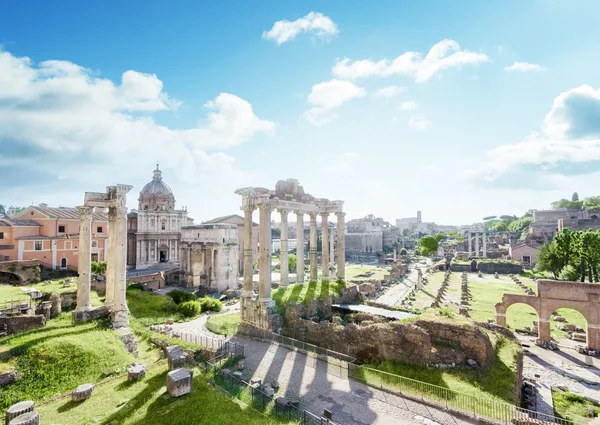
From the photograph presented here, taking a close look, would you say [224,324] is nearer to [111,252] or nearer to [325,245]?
[111,252]

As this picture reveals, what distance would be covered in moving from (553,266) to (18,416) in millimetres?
60251

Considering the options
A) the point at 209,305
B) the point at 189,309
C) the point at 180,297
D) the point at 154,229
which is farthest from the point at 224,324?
the point at 154,229

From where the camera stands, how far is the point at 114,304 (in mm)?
20000

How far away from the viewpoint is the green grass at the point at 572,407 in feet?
48.1

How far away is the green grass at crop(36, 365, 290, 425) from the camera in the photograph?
9.77 metres

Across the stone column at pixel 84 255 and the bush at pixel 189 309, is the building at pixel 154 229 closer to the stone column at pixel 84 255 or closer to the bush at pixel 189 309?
the bush at pixel 189 309

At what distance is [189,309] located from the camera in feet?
95.2

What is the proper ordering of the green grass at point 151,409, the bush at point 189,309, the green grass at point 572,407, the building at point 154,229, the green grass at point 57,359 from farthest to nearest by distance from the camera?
the building at point 154,229, the bush at point 189,309, the green grass at point 572,407, the green grass at point 57,359, the green grass at point 151,409

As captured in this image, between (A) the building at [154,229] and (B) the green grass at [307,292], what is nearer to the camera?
(B) the green grass at [307,292]

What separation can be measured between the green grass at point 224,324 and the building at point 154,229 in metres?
29.2

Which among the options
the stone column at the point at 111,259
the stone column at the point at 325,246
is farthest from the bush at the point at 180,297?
the stone column at the point at 325,246

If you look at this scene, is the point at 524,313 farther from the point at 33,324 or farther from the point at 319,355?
the point at 33,324

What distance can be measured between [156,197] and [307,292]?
4039cm

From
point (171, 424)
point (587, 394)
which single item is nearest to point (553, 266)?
point (587, 394)
